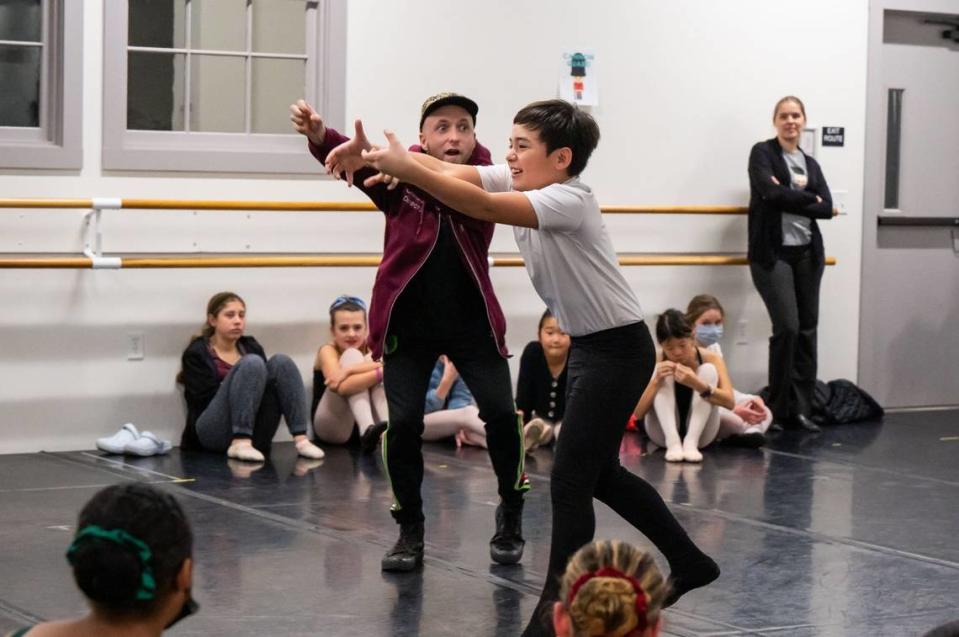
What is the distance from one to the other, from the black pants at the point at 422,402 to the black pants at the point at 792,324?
3.89 metres

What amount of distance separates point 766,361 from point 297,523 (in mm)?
4075

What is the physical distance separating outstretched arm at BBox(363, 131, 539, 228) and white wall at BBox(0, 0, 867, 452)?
3.84 meters

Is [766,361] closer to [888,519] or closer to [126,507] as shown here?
[888,519]

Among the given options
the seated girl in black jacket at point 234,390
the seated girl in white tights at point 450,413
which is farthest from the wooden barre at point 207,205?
the seated girl in white tights at point 450,413

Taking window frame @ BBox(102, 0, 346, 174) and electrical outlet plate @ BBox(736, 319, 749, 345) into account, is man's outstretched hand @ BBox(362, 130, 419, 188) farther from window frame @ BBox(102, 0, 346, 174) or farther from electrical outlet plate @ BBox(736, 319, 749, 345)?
electrical outlet plate @ BBox(736, 319, 749, 345)

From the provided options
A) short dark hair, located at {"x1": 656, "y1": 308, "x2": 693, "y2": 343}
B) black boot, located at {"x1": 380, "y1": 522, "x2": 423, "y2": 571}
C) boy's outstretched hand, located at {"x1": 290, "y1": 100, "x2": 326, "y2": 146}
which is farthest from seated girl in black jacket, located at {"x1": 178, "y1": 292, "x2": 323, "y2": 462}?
boy's outstretched hand, located at {"x1": 290, "y1": 100, "x2": 326, "y2": 146}

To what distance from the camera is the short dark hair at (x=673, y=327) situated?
7.54 meters

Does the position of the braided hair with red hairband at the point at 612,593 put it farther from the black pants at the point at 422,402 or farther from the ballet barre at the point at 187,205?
the ballet barre at the point at 187,205

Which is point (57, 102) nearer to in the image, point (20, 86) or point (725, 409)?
point (20, 86)

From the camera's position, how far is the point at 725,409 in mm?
7773

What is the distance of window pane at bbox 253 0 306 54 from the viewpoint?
7637 millimetres

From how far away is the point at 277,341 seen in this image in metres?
7.71

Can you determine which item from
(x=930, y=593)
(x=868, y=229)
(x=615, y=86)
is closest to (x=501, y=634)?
(x=930, y=593)

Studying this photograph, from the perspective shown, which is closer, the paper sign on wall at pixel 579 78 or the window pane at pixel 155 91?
the window pane at pixel 155 91
